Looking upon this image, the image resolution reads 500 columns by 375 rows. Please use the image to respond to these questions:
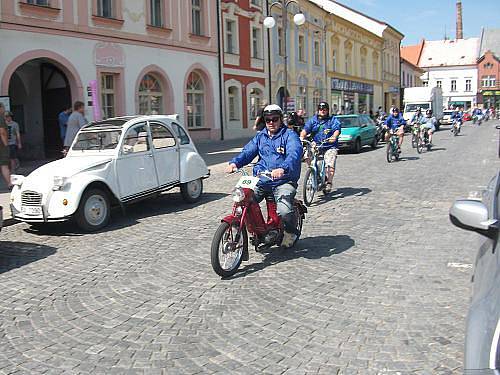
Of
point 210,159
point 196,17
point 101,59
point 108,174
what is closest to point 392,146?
point 210,159

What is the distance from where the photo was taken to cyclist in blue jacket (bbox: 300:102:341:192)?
10266 millimetres

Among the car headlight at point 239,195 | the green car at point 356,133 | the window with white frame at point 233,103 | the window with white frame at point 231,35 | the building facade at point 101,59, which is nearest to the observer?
the car headlight at point 239,195

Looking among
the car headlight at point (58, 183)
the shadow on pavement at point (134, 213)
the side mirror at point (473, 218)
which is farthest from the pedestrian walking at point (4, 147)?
the side mirror at point (473, 218)

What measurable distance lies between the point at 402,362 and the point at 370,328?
61 centimetres

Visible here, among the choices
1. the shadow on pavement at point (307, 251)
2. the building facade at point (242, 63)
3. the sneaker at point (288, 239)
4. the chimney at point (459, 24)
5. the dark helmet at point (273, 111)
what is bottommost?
the shadow on pavement at point (307, 251)

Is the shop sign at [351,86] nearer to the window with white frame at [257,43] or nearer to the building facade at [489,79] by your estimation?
the window with white frame at [257,43]

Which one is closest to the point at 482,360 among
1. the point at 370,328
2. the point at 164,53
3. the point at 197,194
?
the point at 370,328

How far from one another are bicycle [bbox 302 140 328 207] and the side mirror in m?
6.78

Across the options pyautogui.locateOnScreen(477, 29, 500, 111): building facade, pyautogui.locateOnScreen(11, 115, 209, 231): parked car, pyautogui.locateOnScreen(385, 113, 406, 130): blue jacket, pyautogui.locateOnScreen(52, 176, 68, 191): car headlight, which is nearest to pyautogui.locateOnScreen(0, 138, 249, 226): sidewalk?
pyautogui.locateOnScreen(11, 115, 209, 231): parked car

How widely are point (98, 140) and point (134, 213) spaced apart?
58.0 inches

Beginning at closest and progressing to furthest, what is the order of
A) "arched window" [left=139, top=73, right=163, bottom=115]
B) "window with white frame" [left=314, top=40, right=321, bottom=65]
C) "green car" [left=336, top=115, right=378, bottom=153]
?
"green car" [left=336, top=115, right=378, bottom=153] → "arched window" [left=139, top=73, right=163, bottom=115] → "window with white frame" [left=314, top=40, right=321, bottom=65]

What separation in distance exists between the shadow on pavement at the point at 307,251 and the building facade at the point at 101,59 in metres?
11.9

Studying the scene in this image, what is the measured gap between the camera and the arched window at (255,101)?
30984mm

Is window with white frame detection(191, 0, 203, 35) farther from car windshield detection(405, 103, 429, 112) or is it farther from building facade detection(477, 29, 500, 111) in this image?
building facade detection(477, 29, 500, 111)
